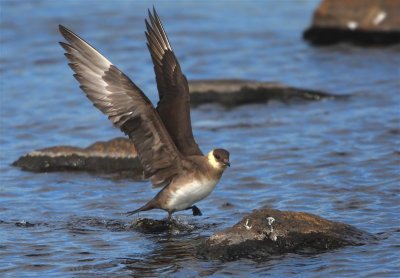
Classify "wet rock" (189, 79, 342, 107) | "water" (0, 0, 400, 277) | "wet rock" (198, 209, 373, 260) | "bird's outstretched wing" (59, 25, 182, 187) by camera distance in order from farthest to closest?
"wet rock" (189, 79, 342, 107) < "bird's outstretched wing" (59, 25, 182, 187) < "water" (0, 0, 400, 277) < "wet rock" (198, 209, 373, 260)

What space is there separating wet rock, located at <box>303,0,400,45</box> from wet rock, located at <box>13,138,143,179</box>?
21.1ft

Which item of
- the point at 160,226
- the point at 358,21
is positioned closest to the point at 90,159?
the point at 160,226

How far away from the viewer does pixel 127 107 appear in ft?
26.7

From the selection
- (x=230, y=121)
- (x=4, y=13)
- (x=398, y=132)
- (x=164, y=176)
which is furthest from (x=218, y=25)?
(x=164, y=176)

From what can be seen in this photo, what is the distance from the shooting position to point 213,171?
27.0 feet

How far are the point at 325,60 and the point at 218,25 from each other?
3.31 meters

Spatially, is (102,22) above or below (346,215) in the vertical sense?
above

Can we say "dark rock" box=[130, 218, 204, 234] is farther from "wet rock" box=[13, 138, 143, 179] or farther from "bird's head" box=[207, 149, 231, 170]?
"wet rock" box=[13, 138, 143, 179]

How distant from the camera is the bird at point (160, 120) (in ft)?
26.8

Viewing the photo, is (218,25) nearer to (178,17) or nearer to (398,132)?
(178,17)

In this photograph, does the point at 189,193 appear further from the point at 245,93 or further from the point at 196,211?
the point at 245,93

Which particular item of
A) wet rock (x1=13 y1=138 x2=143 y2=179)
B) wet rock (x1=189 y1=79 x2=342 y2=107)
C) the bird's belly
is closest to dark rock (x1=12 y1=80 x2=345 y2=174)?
wet rock (x1=13 y1=138 x2=143 y2=179)

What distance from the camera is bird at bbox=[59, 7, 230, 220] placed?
818cm

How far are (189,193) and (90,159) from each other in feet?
7.78
